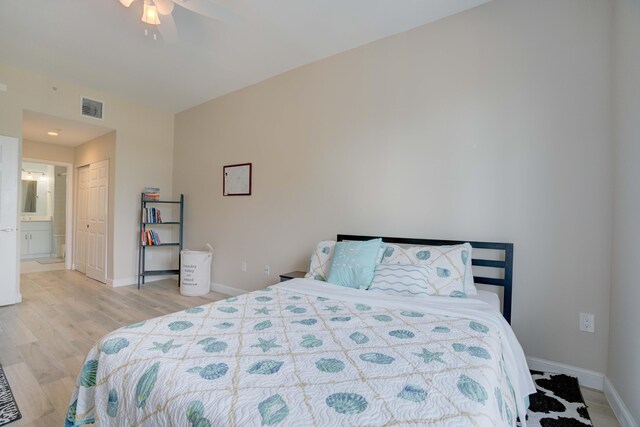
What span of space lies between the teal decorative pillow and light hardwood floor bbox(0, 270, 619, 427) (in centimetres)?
147

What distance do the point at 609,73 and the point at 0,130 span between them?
18.5 ft

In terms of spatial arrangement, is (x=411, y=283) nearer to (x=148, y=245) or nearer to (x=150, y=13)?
(x=150, y=13)

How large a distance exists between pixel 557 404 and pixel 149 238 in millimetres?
4771

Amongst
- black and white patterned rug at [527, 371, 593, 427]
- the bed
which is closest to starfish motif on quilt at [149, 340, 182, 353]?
the bed

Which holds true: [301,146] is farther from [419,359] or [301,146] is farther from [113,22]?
[419,359]

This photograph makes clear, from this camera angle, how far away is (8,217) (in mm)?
3410

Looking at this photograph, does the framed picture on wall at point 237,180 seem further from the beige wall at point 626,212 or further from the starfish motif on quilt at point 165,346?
the beige wall at point 626,212

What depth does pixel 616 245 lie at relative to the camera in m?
1.86

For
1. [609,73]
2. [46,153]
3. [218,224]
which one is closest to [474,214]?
[609,73]

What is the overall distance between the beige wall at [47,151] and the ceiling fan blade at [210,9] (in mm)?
5114

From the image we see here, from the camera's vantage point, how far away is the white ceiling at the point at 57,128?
391cm

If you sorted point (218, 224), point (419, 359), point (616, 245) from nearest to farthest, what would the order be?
point (419, 359) → point (616, 245) → point (218, 224)

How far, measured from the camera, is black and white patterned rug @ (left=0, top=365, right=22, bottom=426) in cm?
161

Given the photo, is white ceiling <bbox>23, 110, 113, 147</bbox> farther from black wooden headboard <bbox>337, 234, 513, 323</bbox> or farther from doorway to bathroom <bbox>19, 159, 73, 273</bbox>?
black wooden headboard <bbox>337, 234, 513, 323</bbox>
